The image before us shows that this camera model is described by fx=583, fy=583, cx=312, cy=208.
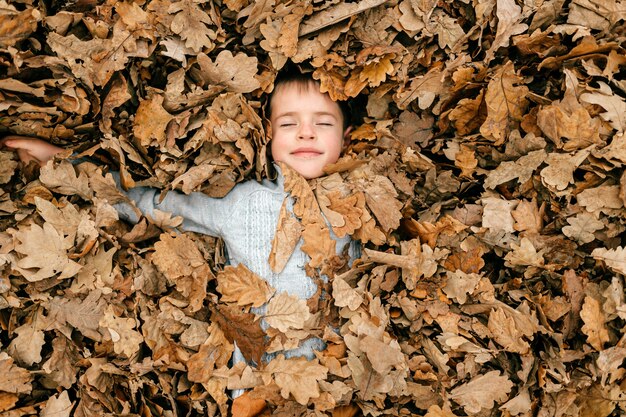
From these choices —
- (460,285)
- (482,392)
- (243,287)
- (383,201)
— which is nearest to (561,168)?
(460,285)

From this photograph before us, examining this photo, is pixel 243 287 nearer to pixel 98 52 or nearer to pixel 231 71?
pixel 231 71

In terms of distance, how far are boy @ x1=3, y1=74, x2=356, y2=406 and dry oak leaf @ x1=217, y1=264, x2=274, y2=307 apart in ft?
0.18

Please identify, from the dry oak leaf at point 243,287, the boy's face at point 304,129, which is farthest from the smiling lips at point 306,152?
the dry oak leaf at point 243,287

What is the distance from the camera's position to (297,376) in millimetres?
2518

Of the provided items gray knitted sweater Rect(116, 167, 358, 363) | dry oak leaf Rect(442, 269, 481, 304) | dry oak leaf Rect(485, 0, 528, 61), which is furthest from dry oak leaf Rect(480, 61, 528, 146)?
gray knitted sweater Rect(116, 167, 358, 363)

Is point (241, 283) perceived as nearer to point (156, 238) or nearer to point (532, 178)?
point (156, 238)

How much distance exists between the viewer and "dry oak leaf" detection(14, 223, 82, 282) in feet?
8.15

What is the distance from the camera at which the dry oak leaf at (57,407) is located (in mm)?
2481

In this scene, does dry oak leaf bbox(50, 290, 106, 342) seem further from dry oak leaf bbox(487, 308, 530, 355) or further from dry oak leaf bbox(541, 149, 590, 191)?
dry oak leaf bbox(541, 149, 590, 191)

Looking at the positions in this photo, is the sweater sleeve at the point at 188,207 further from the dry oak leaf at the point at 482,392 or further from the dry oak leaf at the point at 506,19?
the dry oak leaf at the point at 506,19

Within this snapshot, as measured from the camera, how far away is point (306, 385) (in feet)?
8.15

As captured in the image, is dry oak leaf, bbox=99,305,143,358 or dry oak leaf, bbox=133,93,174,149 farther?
dry oak leaf, bbox=133,93,174,149

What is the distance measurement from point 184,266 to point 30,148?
0.87m

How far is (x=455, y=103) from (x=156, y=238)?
1604 mm
